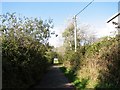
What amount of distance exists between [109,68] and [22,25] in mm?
21755

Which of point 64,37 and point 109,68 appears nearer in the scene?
point 109,68

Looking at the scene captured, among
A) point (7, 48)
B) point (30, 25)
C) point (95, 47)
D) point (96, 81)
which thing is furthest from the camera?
point (30, 25)

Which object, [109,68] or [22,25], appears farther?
[22,25]

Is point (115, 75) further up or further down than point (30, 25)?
further down

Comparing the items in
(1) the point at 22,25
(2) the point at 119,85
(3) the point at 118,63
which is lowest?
(2) the point at 119,85

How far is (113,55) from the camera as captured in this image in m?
15.7

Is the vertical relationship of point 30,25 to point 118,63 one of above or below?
above

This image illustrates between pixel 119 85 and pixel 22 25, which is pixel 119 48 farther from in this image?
pixel 22 25

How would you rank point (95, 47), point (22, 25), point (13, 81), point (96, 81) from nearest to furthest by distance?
point (13, 81), point (96, 81), point (95, 47), point (22, 25)

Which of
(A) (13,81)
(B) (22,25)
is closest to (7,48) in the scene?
(A) (13,81)

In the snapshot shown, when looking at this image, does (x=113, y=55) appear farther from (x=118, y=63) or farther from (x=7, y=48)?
(x=7, y=48)

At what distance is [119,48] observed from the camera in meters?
15.6

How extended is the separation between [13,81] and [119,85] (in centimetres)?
516

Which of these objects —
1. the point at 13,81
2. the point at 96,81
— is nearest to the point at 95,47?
the point at 96,81
